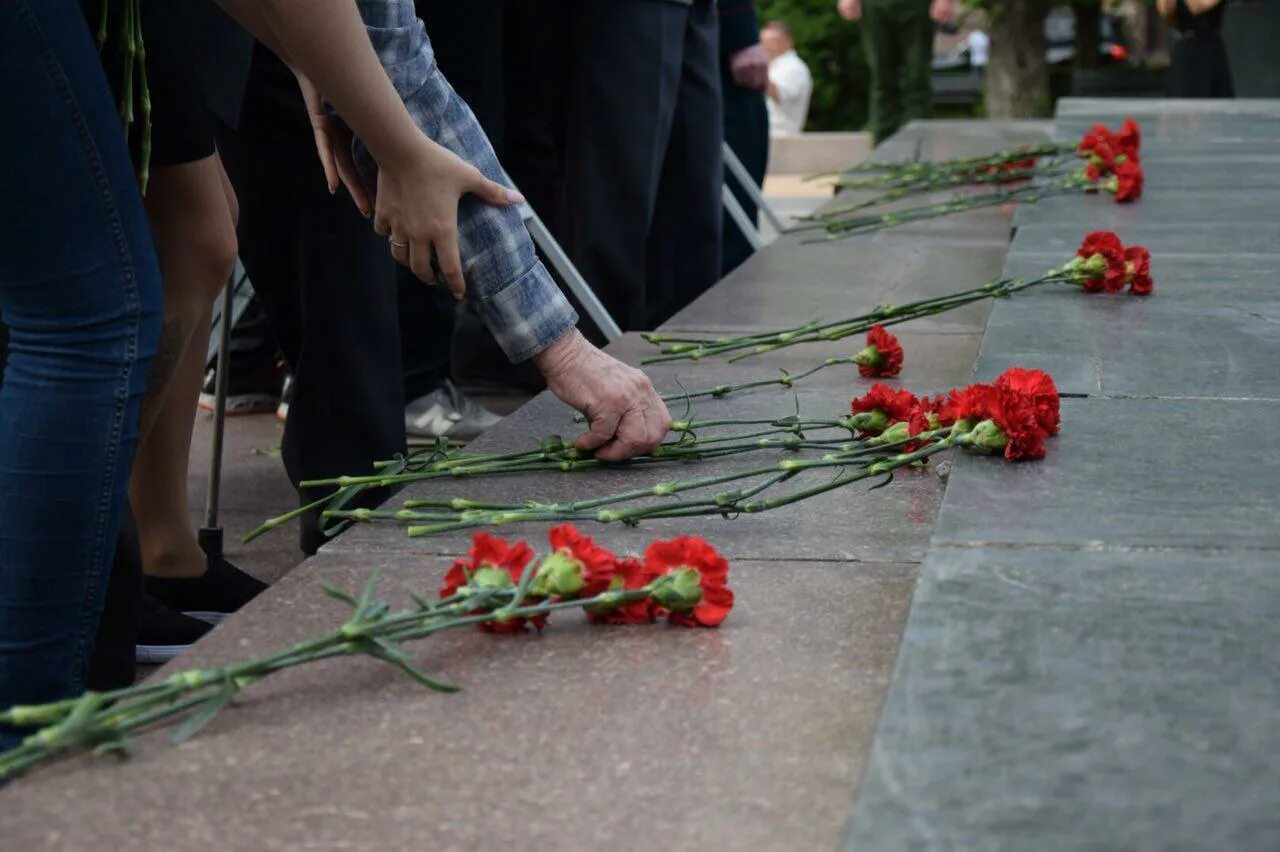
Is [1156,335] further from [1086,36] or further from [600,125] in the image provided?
[1086,36]

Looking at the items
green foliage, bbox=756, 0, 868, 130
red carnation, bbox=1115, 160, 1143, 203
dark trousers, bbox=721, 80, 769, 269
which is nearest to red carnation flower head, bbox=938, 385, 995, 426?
red carnation, bbox=1115, 160, 1143, 203

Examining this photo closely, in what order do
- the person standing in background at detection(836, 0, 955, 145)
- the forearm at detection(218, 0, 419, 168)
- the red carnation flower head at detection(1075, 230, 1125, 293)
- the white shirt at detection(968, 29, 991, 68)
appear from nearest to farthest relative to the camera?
1. the forearm at detection(218, 0, 419, 168)
2. the red carnation flower head at detection(1075, 230, 1125, 293)
3. the person standing in background at detection(836, 0, 955, 145)
4. the white shirt at detection(968, 29, 991, 68)

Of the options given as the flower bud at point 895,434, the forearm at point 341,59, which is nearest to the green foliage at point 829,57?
the flower bud at point 895,434

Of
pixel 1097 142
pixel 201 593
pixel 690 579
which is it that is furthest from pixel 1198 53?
pixel 690 579

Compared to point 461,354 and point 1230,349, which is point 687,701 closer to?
point 1230,349

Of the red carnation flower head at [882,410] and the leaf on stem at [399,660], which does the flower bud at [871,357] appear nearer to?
the red carnation flower head at [882,410]

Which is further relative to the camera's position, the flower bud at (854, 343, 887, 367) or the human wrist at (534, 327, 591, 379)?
the flower bud at (854, 343, 887, 367)

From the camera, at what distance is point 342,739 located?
1.62 meters

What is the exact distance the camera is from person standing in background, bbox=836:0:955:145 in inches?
502

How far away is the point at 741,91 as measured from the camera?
7.09 metres

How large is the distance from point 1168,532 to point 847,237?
3.65 m

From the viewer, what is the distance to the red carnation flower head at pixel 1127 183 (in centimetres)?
480

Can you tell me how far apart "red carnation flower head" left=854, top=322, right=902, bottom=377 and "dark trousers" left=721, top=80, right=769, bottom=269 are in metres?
3.82

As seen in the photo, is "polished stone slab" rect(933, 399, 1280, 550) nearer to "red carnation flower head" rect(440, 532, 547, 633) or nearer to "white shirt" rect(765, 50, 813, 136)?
"red carnation flower head" rect(440, 532, 547, 633)
